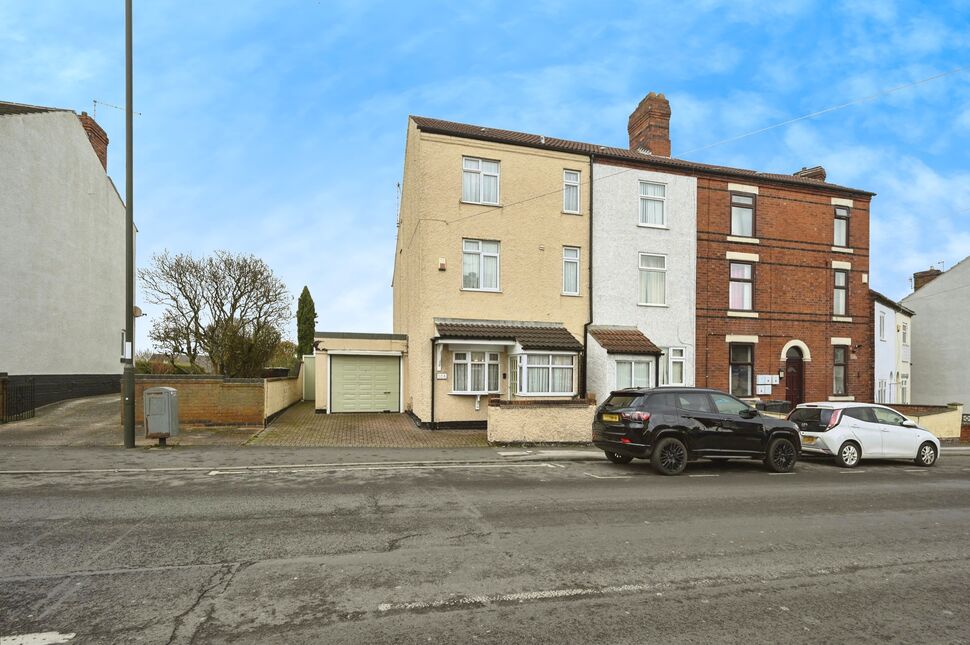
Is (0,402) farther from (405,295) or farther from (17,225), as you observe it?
(405,295)

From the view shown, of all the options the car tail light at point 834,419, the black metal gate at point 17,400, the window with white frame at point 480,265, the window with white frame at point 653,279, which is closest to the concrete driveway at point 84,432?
the black metal gate at point 17,400

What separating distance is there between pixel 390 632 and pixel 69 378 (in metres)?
22.0

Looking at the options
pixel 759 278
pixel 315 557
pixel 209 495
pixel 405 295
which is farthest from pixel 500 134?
pixel 315 557

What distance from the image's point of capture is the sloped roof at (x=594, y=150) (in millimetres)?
18250

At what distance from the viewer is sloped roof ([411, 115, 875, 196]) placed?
18.2 meters

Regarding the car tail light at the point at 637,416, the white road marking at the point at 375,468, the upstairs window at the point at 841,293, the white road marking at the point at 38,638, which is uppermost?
the upstairs window at the point at 841,293

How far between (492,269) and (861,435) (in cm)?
1099

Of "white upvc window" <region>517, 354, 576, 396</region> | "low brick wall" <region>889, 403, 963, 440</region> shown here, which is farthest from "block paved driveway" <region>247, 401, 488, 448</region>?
"low brick wall" <region>889, 403, 963, 440</region>

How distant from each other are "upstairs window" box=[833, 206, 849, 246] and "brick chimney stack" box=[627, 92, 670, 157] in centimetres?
730

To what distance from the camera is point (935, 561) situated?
583 cm

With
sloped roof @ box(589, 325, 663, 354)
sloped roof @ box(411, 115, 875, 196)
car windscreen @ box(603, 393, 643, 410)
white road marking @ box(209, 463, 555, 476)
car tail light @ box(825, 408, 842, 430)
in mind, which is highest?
sloped roof @ box(411, 115, 875, 196)

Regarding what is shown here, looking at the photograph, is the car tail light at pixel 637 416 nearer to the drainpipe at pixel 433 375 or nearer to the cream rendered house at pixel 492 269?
the cream rendered house at pixel 492 269

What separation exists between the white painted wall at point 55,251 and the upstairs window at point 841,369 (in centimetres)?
2932

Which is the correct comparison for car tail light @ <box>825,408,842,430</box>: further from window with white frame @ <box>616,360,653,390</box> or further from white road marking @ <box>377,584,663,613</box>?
white road marking @ <box>377,584,663,613</box>
